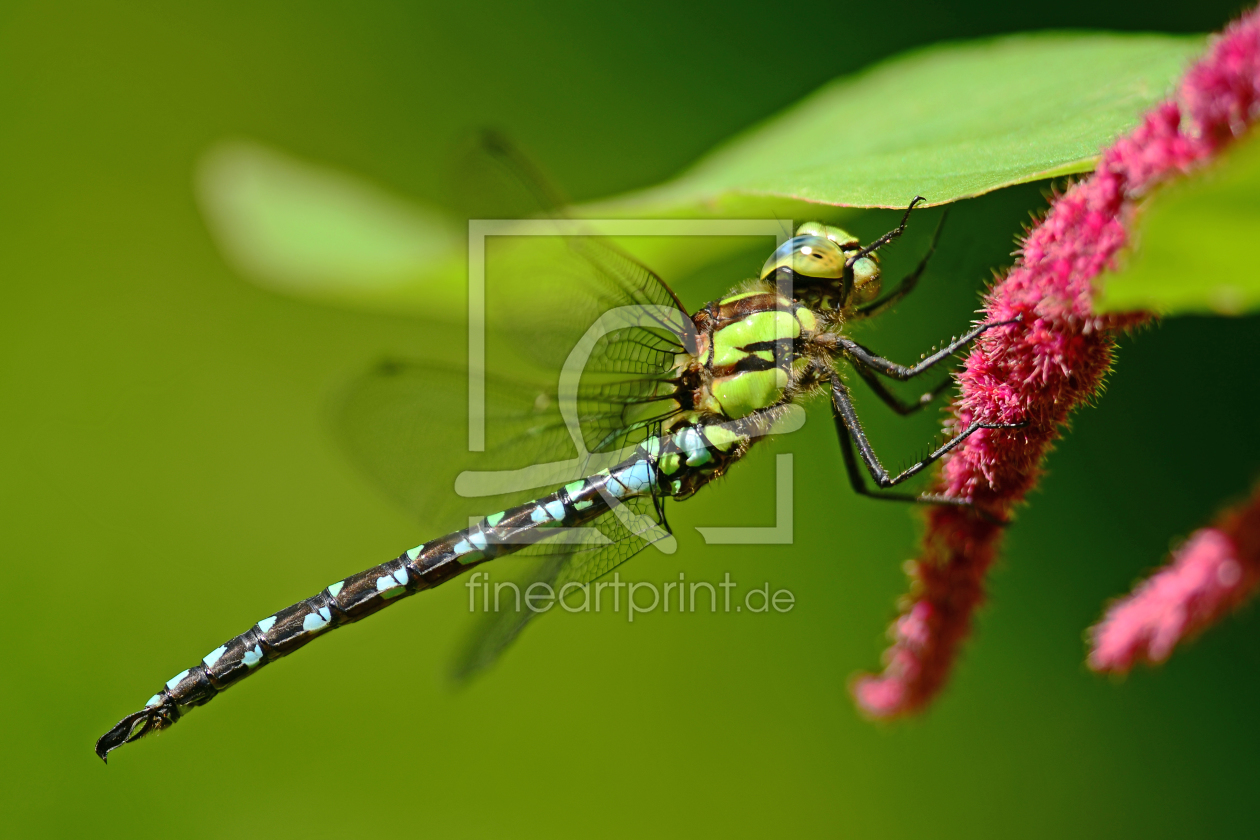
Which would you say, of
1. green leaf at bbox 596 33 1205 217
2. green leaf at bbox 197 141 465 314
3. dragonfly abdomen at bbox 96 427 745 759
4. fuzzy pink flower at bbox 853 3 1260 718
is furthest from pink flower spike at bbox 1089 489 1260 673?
green leaf at bbox 197 141 465 314

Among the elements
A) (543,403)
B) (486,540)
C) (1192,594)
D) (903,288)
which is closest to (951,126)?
(903,288)

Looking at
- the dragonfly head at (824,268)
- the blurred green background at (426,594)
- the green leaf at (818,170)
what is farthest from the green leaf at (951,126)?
the blurred green background at (426,594)

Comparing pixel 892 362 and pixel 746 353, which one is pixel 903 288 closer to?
pixel 892 362

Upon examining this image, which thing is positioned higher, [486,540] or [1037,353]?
[486,540]

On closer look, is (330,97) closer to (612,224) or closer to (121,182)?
(121,182)

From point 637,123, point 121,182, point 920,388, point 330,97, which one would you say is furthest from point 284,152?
point 920,388

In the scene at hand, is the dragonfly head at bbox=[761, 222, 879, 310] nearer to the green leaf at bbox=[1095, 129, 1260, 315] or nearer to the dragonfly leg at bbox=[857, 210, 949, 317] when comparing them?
the dragonfly leg at bbox=[857, 210, 949, 317]
